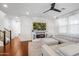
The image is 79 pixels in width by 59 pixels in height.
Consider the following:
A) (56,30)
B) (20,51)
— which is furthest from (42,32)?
(20,51)

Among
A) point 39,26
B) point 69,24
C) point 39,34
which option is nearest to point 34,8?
point 39,26

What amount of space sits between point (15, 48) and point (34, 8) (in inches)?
32.4

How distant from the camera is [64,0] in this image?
1.37 meters

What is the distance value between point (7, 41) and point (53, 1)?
1.08 m

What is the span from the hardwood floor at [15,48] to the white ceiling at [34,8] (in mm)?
519

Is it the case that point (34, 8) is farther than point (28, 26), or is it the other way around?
point (28, 26)

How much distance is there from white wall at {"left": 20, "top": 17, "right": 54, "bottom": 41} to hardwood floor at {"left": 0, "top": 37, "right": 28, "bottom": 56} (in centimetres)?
12

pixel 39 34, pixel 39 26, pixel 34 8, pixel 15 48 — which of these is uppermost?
pixel 34 8

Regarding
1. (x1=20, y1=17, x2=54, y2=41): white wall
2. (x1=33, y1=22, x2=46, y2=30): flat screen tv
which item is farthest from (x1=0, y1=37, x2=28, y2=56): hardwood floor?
(x1=33, y1=22, x2=46, y2=30): flat screen tv

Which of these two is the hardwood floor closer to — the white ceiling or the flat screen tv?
the flat screen tv

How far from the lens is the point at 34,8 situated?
151 cm

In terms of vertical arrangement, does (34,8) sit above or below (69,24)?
above

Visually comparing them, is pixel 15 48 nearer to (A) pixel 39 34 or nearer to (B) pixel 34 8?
(A) pixel 39 34

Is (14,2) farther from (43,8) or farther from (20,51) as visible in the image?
(20,51)
